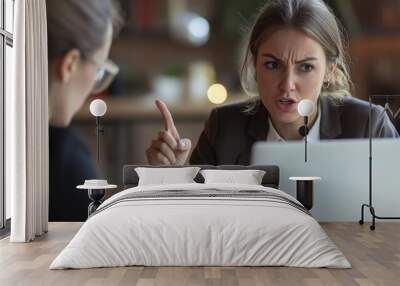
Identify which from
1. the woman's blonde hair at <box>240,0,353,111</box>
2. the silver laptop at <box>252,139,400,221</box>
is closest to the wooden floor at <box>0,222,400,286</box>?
the silver laptop at <box>252,139,400,221</box>

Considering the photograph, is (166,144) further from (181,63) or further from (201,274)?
(201,274)

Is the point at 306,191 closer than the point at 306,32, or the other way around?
the point at 306,191

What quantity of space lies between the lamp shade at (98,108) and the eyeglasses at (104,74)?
0.23 meters

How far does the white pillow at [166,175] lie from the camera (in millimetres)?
7043

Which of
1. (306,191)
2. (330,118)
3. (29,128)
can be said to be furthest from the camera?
(330,118)

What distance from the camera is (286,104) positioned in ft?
24.3

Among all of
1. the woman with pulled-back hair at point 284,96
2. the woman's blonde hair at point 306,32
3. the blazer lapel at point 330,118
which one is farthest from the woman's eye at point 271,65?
the blazer lapel at point 330,118

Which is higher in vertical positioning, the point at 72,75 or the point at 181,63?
the point at 181,63

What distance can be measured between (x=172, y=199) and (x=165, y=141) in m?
2.38

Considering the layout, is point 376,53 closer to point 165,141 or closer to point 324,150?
point 324,150

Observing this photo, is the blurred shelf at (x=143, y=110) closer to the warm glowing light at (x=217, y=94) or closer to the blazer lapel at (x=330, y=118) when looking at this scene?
the warm glowing light at (x=217, y=94)

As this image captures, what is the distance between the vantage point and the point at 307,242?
15.6 feet

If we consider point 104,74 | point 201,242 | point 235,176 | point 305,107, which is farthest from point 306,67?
point 201,242

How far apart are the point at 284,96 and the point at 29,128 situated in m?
2.86
